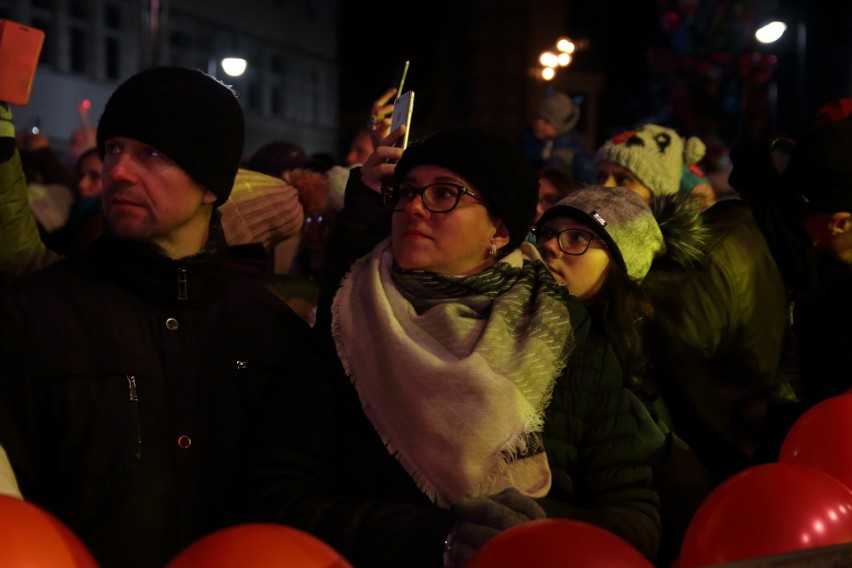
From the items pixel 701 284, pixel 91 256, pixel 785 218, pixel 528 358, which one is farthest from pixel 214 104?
pixel 785 218

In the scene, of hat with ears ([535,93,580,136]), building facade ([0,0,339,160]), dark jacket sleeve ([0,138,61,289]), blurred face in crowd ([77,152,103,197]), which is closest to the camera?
dark jacket sleeve ([0,138,61,289])

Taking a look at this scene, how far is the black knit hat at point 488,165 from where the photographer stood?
2.74m

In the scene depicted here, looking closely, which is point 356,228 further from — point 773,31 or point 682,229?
point 773,31

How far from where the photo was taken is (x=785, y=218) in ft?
14.1

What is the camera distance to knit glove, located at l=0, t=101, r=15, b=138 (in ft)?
9.73

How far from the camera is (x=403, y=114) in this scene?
2.99 m

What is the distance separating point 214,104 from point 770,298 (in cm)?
234

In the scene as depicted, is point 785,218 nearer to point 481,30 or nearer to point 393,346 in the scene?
point 393,346

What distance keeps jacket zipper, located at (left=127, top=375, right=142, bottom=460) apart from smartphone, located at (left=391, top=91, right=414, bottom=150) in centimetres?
101

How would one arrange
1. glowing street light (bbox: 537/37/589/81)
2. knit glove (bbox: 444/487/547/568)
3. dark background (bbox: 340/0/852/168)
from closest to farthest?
1. knit glove (bbox: 444/487/547/568)
2. dark background (bbox: 340/0/852/168)
3. glowing street light (bbox: 537/37/589/81)

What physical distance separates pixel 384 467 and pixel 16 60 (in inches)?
60.9

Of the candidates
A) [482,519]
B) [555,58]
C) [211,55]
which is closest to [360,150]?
[482,519]

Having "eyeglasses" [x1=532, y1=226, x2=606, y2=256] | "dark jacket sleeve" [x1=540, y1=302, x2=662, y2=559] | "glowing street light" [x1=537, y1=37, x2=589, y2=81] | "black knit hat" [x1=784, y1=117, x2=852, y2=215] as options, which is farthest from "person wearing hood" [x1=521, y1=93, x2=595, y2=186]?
"glowing street light" [x1=537, y1=37, x2=589, y2=81]

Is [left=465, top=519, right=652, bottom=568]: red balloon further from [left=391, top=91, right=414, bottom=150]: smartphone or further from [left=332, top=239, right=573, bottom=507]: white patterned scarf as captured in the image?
[left=391, top=91, right=414, bottom=150]: smartphone
